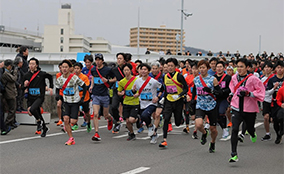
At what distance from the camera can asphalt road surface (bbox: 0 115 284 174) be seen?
27.3 feet

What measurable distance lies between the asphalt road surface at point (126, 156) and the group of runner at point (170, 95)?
1.13ft

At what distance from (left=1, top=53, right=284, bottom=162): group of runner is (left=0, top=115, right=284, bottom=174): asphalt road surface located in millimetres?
343

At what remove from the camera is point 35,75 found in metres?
12.7

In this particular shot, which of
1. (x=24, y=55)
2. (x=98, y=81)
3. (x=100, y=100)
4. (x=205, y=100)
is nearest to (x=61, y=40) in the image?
(x=24, y=55)

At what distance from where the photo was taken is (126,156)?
9695 millimetres

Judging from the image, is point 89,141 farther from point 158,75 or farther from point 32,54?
point 32,54

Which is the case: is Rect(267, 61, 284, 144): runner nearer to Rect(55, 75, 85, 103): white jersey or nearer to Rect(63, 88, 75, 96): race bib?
Rect(55, 75, 85, 103): white jersey

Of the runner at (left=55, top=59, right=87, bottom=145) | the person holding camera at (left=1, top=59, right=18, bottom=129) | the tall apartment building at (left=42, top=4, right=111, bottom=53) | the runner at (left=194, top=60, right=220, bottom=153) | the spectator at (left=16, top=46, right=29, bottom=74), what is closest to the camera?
the runner at (left=194, top=60, right=220, bottom=153)

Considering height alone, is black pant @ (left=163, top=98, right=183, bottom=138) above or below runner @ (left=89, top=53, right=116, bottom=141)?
below

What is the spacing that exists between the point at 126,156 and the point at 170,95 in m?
2.25

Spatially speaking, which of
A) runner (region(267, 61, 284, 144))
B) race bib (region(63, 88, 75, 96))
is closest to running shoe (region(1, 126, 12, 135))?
race bib (region(63, 88, 75, 96))

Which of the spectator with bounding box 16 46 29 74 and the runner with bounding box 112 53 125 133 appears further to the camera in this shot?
the spectator with bounding box 16 46 29 74

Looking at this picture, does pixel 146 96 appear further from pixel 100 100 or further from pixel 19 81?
→ pixel 19 81

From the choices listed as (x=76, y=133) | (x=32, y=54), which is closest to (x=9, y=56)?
(x=32, y=54)
